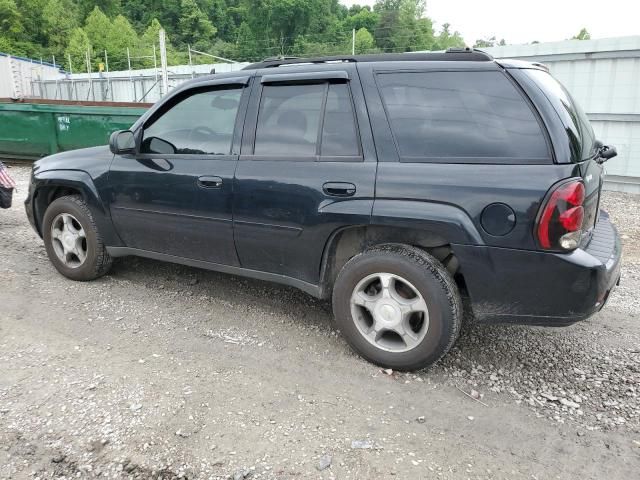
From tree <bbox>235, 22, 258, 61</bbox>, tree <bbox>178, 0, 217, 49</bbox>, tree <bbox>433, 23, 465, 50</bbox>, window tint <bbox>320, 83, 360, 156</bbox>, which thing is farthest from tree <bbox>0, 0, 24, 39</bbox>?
window tint <bbox>320, 83, 360, 156</bbox>

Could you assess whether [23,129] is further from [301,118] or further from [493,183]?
[493,183]

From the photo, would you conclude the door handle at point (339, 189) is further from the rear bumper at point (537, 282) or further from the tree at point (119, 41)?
the tree at point (119, 41)

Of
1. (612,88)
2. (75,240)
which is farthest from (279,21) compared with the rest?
(75,240)

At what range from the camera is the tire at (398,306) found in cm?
299

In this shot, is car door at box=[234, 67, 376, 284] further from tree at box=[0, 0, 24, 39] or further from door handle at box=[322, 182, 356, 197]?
tree at box=[0, 0, 24, 39]

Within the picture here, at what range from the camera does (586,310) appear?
9.08 ft

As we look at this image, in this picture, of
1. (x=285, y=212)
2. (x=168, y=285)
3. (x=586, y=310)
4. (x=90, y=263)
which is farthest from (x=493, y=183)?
(x=90, y=263)

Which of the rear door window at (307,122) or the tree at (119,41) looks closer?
the rear door window at (307,122)

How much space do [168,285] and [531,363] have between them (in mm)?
3061

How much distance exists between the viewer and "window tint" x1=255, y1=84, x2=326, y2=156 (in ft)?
11.1

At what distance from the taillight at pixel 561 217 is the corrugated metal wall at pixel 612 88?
7.58m

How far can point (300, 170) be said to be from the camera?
3.32 meters

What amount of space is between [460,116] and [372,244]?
943 millimetres

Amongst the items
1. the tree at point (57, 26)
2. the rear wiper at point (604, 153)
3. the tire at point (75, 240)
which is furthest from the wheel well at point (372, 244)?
the tree at point (57, 26)
